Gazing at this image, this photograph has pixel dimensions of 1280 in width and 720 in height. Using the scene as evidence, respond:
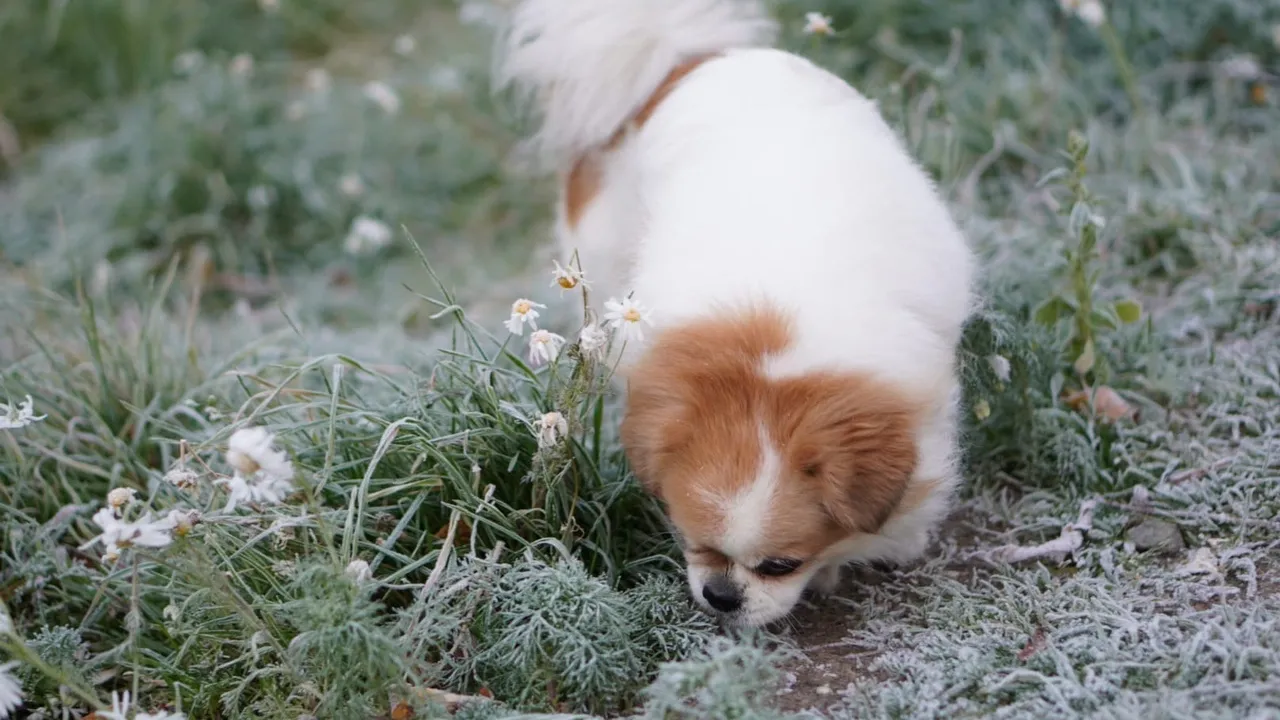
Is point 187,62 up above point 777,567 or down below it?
above

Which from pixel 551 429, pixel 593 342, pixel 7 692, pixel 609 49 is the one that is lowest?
pixel 7 692

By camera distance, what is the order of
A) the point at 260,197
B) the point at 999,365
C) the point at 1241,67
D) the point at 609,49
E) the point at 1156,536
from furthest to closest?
the point at 260,197
the point at 1241,67
the point at 609,49
the point at 999,365
the point at 1156,536

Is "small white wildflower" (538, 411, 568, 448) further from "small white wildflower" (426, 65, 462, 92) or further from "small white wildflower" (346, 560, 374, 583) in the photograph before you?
"small white wildflower" (426, 65, 462, 92)

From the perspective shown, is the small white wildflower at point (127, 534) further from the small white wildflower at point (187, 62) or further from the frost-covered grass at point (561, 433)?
the small white wildflower at point (187, 62)

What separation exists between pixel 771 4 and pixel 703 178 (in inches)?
86.7

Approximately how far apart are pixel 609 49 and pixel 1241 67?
9.35 feet

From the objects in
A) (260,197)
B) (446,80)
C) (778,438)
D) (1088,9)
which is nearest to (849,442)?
(778,438)

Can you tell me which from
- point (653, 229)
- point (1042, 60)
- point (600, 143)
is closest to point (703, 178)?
point (653, 229)

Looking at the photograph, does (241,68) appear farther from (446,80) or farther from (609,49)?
(609,49)

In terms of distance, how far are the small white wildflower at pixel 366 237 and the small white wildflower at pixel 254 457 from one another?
2966mm

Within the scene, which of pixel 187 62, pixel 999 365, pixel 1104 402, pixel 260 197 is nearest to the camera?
pixel 999 365

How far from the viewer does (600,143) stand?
382cm

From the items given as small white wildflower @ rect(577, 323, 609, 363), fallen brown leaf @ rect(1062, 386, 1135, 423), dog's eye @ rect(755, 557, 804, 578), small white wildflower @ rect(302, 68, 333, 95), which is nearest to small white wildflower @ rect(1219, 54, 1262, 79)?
fallen brown leaf @ rect(1062, 386, 1135, 423)

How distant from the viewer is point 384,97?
5672 millimetres
